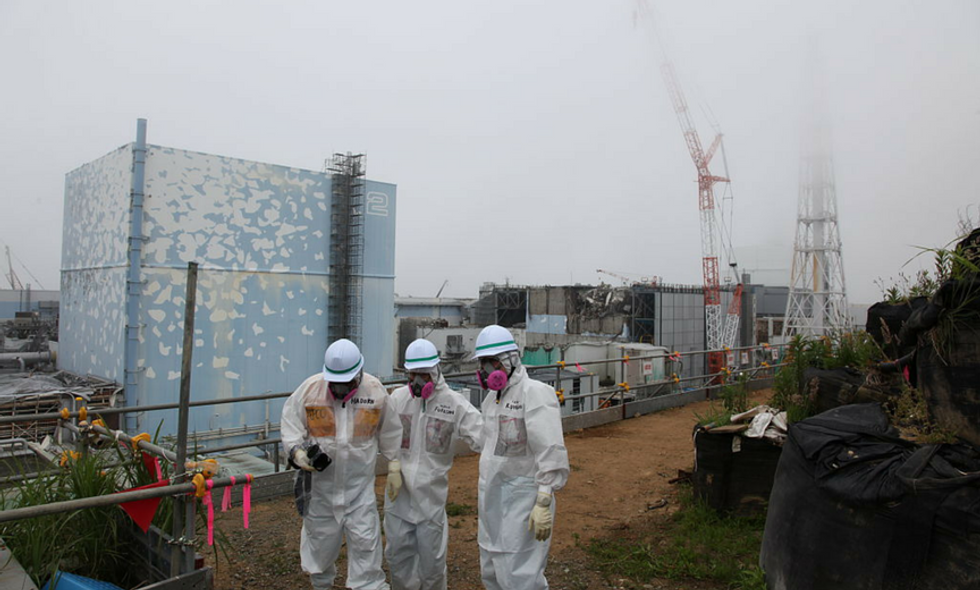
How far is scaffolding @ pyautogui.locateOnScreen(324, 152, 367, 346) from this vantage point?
63.7ft

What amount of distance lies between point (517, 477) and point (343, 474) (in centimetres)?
115

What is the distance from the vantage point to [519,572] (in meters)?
3.49

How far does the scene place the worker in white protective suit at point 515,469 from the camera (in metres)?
3.49

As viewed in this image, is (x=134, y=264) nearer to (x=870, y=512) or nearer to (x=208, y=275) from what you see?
(x=208, y=275)

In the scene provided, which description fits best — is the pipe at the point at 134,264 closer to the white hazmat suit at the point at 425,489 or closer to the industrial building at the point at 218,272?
the industrial building at the point at 218,272

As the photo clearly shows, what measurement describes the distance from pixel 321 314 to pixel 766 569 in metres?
17.5

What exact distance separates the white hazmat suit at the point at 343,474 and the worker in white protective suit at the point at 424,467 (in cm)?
11

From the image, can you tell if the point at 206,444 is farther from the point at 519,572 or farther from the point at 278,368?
the point at 519,572

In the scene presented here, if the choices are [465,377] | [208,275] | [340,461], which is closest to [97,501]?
[340,461]

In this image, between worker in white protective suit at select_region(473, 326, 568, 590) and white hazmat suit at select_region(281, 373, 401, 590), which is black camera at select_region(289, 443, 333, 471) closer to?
white hazmat suit at select_region(281, 373, 401, 590)

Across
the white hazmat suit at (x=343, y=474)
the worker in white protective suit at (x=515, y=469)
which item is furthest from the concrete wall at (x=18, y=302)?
the worker in white protective suit at (x=515, y=469)

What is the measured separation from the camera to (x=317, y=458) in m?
3.62

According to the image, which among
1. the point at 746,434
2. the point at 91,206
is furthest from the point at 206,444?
the point at 746,434

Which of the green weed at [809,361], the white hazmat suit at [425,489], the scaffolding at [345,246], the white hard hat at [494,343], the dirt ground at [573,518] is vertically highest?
the scaffolding at [345,246]
